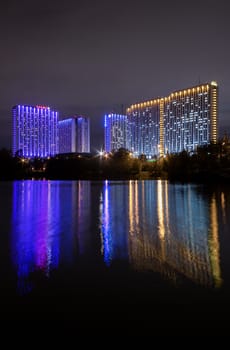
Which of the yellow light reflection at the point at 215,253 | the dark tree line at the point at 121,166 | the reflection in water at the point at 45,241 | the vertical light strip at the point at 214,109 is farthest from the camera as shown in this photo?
the vertical light strip at the point at 214,109

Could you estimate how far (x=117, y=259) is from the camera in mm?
10047

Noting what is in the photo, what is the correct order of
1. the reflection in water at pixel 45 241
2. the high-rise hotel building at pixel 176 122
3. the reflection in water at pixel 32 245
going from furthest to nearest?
the high-rise hotel building at pixel 176 122 < the reflection in water at pixel 45 241 < the reflection in water at pixel 32 245

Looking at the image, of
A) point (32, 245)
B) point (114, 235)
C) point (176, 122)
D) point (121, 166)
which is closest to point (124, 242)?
point (114, 235)

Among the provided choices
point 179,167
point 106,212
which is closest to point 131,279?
point 106,212

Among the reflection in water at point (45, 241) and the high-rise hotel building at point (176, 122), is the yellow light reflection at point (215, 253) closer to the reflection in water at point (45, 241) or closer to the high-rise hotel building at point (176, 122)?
the reflection in water at point (45, 241)

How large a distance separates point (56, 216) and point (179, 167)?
241 feet

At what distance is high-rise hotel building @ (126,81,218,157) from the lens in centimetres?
16538

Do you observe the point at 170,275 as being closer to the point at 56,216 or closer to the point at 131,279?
the point at 131,279

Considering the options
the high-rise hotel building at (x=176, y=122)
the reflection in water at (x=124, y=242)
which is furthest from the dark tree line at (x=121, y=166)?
the reflection in water at (x=124, y=242)

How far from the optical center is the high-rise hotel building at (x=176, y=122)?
165 metres

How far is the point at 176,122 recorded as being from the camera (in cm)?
17725

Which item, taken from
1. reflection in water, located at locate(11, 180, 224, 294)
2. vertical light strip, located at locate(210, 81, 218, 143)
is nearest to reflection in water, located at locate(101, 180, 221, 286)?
reflection in water, located at locate(11, 180, 224, 294)

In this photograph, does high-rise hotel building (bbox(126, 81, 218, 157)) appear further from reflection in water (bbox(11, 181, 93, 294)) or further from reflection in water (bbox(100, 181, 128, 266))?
reflection in water (bbox(11, 181, 93, 294))

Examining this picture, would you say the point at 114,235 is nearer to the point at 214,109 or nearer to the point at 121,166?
the point at 121,166
